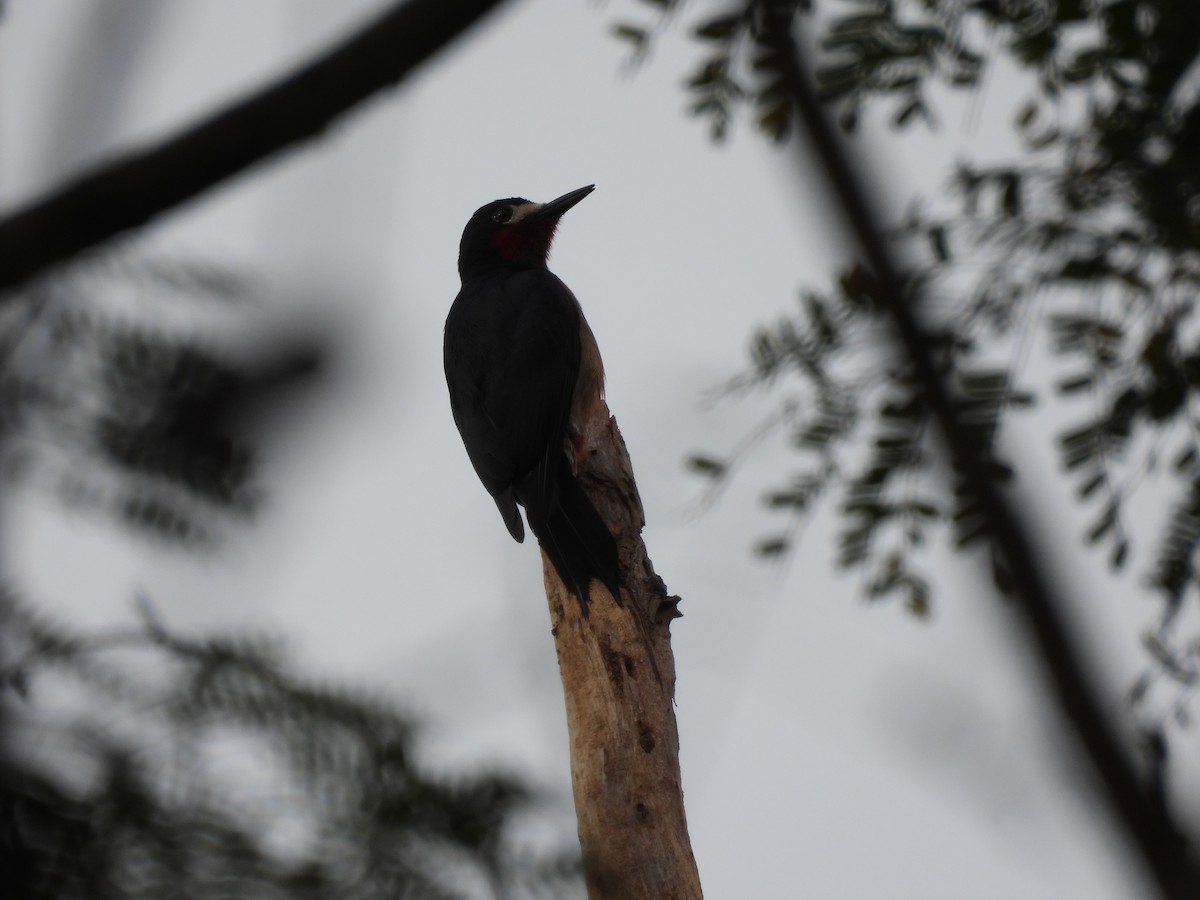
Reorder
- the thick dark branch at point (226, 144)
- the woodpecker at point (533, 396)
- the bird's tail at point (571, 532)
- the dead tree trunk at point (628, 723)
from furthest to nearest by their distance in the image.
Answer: the woodpecker at point (533, 396)
the bird's tail at point (571, 532)
the dead tree trunk at point (628, 723)
the thick dark branch at point (226, 144)

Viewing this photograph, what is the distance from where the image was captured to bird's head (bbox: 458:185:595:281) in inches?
255

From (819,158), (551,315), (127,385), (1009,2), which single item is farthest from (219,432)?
(551,315)

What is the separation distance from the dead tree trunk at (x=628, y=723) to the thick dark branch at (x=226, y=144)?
6.70 ft

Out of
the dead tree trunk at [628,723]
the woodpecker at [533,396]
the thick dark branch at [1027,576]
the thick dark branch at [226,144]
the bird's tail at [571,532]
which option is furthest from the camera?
the woodpecker at [533,396]

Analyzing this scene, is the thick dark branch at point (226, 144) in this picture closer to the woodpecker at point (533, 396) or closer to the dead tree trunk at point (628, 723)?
the dead tree trunk at point (628, 723)

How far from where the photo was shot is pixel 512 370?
5141 millimetres

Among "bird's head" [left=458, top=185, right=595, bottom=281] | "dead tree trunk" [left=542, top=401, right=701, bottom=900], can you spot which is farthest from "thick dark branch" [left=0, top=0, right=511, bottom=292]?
"bird's head" [left=458, top=185, right=595, bottom=281]

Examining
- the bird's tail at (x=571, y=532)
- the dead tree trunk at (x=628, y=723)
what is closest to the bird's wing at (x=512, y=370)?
the bird's tail at (x=571, y=532)

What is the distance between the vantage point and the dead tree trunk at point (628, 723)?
2969mm

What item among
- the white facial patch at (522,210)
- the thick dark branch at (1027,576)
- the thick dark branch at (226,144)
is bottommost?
the thick dark branch at (1027,576)

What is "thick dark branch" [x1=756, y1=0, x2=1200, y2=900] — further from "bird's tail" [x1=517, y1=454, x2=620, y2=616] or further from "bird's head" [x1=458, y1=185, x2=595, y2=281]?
"bird's head" [x1=458, y1=185, x2=595, y2=281]

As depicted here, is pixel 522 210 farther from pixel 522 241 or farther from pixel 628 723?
pixel 628 723

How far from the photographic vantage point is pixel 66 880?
0.87 meters

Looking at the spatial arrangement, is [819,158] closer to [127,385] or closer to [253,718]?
[127,385]
